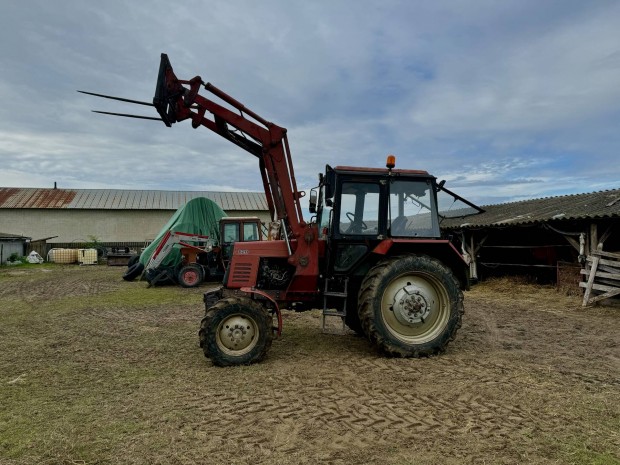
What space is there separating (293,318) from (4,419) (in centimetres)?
565

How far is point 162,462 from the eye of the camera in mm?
3223

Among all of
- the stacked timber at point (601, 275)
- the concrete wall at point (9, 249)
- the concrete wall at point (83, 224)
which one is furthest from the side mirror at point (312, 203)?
the concrete wall at point (83, 224)

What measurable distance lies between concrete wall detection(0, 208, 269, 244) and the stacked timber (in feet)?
104

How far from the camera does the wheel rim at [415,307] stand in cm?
598

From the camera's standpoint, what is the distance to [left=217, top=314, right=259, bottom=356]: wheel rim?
5520mm

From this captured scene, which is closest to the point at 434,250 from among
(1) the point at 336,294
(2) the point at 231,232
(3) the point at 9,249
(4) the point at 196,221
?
(1) the point at 336,294

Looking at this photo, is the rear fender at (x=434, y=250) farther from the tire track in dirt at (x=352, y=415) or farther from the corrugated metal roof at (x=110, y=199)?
the corrugated metal roof at (x=110, y=199)

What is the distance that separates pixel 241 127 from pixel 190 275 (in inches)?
415

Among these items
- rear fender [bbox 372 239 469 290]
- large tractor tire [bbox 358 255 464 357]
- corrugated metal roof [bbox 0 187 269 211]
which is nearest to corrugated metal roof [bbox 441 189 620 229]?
rear fender [bbox 372 239 469 290]

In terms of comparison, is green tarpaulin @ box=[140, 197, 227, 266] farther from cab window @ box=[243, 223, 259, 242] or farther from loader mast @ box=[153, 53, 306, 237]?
loader mast @ box=[153, 53, 306, 237]

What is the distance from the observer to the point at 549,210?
13.7 meters

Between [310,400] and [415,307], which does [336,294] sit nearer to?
[415,307]

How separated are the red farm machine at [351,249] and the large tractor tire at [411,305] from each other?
13mm

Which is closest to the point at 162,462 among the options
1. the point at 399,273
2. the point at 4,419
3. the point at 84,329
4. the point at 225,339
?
the point at 4,419
